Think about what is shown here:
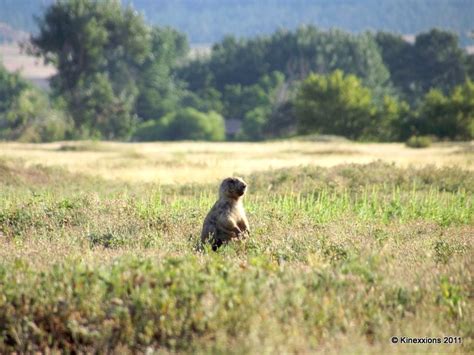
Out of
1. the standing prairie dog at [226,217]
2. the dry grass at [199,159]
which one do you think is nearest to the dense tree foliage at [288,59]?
the dry grass at [199,159]

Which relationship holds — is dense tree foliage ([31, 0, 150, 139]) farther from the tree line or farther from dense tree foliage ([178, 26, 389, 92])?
dense tree foliage ([178, 26, 389, 92])

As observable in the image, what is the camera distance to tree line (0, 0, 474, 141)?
71.1 m

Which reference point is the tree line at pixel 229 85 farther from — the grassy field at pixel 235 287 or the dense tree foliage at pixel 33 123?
the grassy field at pixel 235 287

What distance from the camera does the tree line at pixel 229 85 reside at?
7112 centimetres

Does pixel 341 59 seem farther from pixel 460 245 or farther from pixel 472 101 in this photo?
pixel 460 245

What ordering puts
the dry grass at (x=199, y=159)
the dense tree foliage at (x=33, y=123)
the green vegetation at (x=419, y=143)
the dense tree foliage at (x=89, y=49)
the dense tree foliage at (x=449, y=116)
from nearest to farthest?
the dry grass at (x=199, y=159) → the green vegetation at (x=419, y=143) → the dense tree foliage at (x=449, y=116) → the dense tree foliage at (x=33, y=123) → the dense tree foliage at (x=89, y=49)

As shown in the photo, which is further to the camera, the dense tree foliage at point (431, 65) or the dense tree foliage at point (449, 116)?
the dense tree foliage at point (431, 65)

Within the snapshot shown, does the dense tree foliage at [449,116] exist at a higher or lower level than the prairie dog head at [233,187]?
higher

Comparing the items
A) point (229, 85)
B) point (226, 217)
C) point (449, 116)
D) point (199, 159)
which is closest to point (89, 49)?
point (229, 85)

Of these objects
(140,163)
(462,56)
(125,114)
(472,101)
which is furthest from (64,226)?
(462,56)

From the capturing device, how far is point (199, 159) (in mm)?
39531

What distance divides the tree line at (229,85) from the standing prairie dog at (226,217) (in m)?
53.0

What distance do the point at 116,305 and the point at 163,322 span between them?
18.9 inches

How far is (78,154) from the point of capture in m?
43.6
